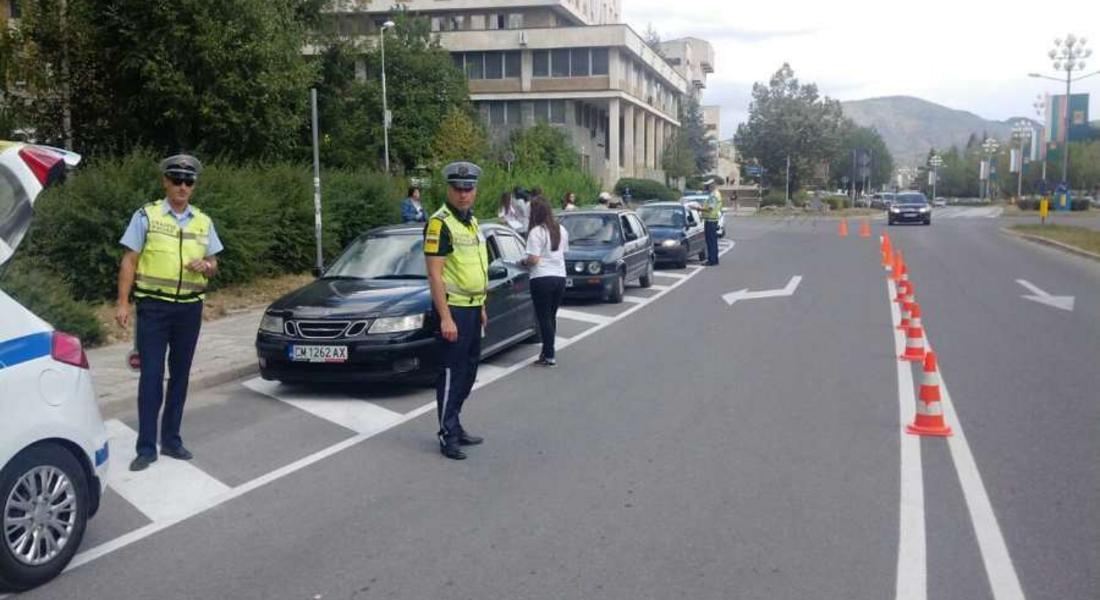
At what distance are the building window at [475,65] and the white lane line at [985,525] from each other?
64562 millimetres

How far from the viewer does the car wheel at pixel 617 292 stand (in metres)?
17.0

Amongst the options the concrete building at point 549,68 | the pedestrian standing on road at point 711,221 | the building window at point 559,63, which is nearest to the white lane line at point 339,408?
the pedestrian standing on road at point 711,221

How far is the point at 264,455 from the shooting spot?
7.48 metres

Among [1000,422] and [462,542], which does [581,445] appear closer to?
[462,542]

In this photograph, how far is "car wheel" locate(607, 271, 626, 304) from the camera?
669 inches

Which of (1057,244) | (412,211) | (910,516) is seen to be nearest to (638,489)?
(910,516)

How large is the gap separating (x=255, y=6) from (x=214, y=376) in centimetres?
1396

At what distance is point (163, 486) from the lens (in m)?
6.66

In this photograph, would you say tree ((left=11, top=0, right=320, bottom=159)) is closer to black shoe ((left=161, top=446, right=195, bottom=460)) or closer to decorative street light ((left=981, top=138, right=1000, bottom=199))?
black shoe ((left=161, top=446, right=195, bottom=460))

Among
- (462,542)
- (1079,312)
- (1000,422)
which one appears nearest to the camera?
(462,542)

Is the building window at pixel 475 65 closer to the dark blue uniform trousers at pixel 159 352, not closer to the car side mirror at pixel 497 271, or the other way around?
the car side mirror at pixel 497 271

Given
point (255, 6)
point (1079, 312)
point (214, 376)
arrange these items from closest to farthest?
point (214, 376), point (1079, 312), point (255, 6)

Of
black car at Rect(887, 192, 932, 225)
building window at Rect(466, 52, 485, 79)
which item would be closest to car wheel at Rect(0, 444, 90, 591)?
black car at Rect(887, 192, 932, 225)

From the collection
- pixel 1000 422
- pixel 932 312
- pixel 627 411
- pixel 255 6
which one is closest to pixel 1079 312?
pixel 932 312
